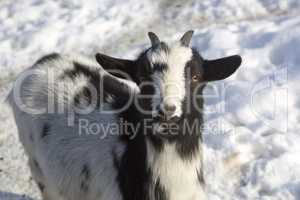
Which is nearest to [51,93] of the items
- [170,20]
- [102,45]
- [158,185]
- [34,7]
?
[158,185]

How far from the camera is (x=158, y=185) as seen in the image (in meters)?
3.82

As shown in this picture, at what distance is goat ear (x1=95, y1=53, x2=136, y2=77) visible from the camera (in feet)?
12.9

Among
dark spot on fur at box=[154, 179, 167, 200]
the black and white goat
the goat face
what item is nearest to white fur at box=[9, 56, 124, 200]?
the black and white goat

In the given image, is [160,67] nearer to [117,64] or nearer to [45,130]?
[117,64]

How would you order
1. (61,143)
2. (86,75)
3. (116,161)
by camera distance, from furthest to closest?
(86,75), (61,143), (116,161)

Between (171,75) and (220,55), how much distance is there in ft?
11.8

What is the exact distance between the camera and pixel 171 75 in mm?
3516

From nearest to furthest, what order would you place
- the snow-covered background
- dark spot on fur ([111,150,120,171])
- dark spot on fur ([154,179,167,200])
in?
dark spot on fur ([154,179,167,200]) → dark spot on fur ([111,150,120,171]) → the snow-covered background

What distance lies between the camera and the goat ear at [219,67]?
12.9 ft

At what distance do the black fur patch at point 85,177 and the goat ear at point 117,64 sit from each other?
2.94 ft

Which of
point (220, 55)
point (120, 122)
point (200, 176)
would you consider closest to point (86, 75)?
point (120, 122)

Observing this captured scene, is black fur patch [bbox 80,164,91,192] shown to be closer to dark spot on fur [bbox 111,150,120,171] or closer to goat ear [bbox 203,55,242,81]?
dark spot on fur [bbox 111,150,120,171]

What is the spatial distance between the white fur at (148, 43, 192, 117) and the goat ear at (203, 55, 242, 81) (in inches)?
9.3

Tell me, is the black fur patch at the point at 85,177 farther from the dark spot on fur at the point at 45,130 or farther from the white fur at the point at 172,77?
the white fur at the point at 172,77
